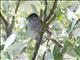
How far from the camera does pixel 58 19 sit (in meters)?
0.69

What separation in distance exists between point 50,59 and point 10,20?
52 centimetres

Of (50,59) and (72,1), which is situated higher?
(72,1)

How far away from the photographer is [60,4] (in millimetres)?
674

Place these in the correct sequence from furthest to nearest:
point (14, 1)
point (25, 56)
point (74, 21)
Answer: point (14, 1) < point (25, 56) < point (74, 21)

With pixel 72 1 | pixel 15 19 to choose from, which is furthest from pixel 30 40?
pixel 15 19

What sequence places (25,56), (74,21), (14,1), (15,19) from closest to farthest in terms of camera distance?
1. (74,21)
2. (25,56)
3. (15,19)
4. (14,1)

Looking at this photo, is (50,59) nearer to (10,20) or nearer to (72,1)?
(72,1)

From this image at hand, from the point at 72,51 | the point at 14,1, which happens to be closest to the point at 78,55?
the point at 72,51

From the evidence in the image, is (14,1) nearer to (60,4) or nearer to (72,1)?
(72,1)

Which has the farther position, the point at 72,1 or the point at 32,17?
the point at 72,1

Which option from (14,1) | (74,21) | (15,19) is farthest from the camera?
(14,1)

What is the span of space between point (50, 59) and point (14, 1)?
757mm

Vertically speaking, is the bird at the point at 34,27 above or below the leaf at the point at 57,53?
above

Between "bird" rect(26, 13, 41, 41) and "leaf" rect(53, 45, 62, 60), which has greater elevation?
"bird" rect(26, 13, 41, 41)
